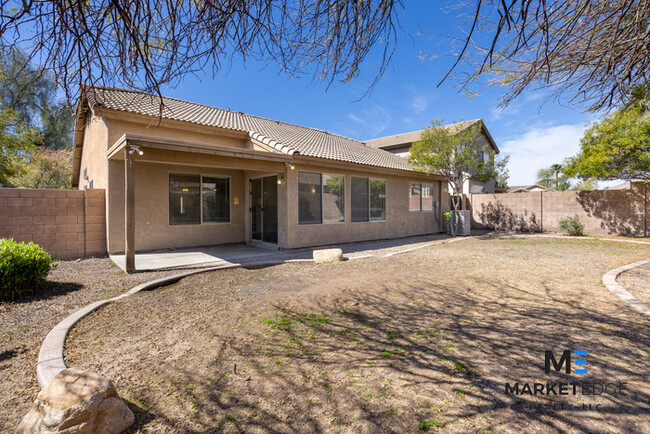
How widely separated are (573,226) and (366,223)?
977cm

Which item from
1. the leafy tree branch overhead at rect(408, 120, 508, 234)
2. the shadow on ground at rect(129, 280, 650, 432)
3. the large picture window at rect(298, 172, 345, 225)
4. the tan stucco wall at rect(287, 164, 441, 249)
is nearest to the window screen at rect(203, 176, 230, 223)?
the tan stucco wall at rect(287, 164, 441, 249)

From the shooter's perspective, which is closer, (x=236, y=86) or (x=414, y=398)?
(x=414, y=398)

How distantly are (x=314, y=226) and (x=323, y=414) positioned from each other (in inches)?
306

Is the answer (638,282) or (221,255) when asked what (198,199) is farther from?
(638,282)

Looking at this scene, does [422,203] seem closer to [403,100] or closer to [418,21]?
[403,100]

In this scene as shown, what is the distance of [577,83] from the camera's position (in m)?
3.66

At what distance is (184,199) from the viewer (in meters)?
9.77

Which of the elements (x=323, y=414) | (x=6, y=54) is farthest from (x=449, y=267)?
(x=6, y=54)

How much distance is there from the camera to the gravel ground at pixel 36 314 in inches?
90.1

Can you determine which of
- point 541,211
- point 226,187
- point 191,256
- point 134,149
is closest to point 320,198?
point 226,187

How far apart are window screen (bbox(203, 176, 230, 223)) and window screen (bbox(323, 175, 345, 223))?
3.70m

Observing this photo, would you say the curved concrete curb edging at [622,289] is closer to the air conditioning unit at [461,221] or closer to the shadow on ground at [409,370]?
the shadow on ground at [409,370]

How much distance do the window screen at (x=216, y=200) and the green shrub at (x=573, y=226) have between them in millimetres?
14912

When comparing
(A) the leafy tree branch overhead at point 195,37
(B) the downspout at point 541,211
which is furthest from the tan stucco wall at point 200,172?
(B) the downspout at point 541,211
